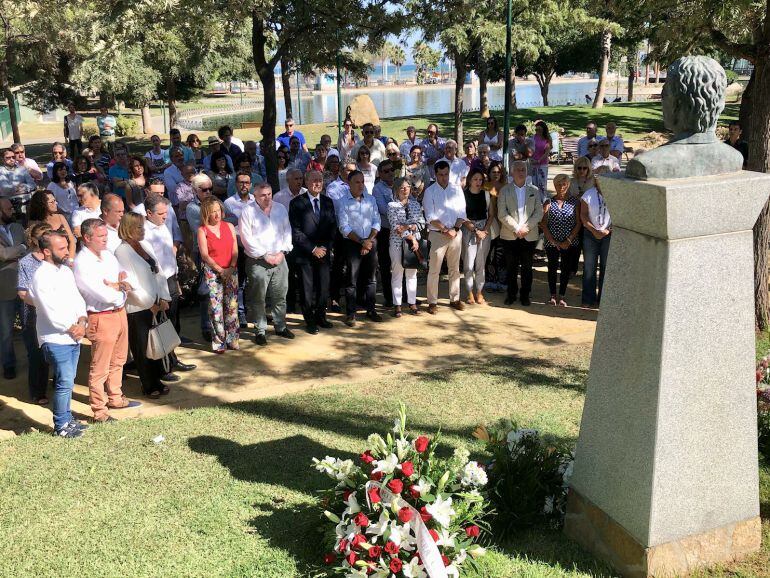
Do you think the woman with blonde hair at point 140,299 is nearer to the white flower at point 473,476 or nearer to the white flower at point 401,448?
the white flower at point 401,448

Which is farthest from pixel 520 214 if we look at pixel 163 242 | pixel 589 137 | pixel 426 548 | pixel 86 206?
Result: pixel 426 548

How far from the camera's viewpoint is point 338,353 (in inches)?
345

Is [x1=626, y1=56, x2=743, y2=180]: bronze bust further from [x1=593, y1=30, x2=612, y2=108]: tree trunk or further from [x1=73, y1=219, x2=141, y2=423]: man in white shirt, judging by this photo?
[x1=593, y1=30, x2=612, y2=108]: tree trunk

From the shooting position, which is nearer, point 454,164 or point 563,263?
point 563,263

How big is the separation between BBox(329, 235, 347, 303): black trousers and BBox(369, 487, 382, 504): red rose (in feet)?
18.9

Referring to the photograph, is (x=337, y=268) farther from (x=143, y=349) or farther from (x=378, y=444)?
(x=378, y=444)

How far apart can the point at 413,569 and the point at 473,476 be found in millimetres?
739

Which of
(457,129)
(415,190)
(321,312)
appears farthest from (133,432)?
(457,129)

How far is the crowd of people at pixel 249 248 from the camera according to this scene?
686cm

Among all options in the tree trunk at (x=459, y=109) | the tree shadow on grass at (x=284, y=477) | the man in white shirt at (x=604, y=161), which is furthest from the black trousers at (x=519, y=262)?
the tree trunk at (x=459, y=109)

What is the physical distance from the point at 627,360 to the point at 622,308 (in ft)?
0.98

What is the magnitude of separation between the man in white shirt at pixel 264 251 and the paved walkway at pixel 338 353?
1.39ft

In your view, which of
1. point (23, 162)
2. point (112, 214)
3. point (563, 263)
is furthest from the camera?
point (23, 162)

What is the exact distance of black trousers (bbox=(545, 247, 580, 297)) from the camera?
10.4 metres
